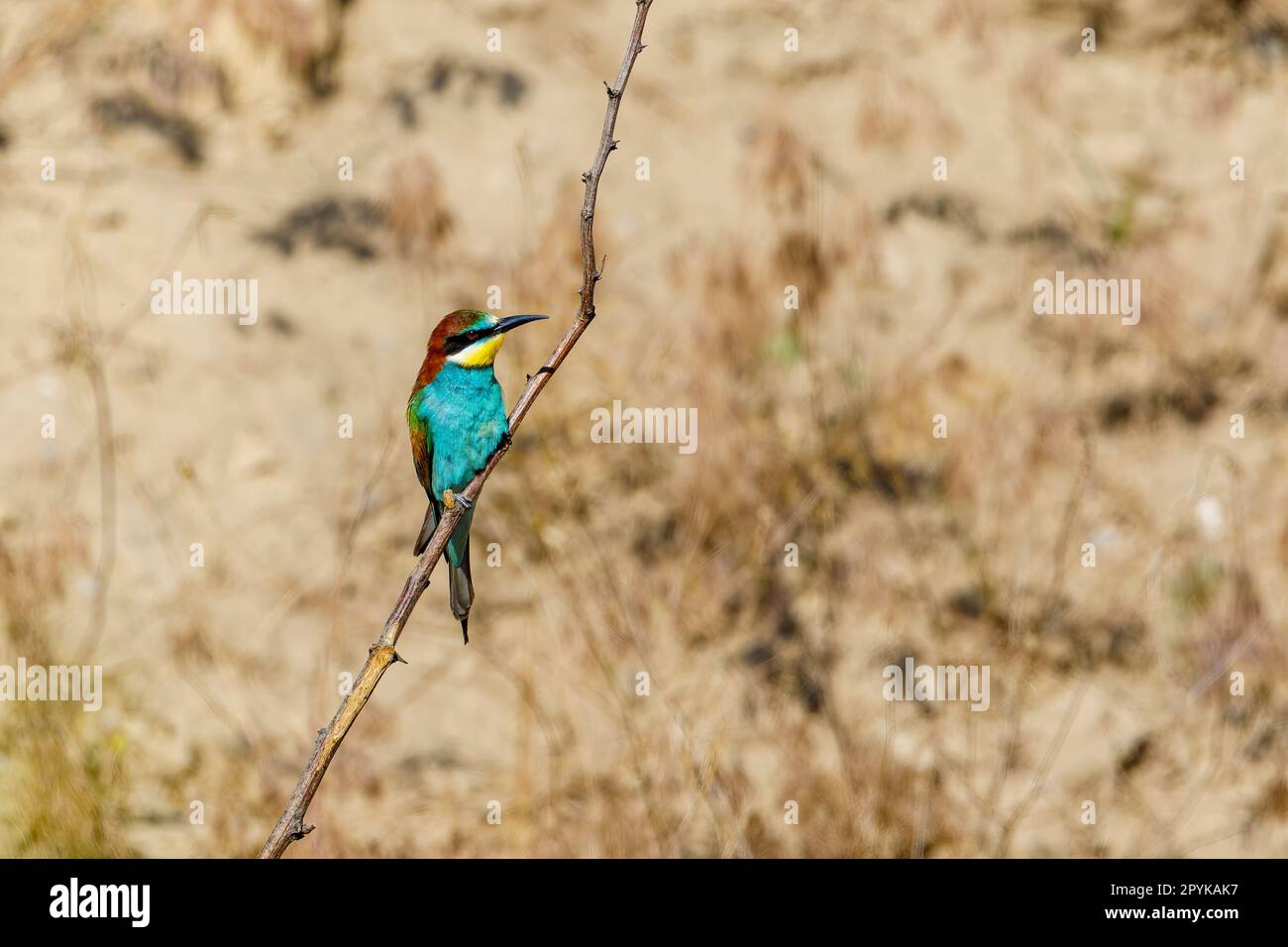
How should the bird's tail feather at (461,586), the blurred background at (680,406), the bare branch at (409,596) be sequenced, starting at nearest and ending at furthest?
the bare branch at (409,596) → the bird's tail feather at (461,586) → the blurred background at (680,406)

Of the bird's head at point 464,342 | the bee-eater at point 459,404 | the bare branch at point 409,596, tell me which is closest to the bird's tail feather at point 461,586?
the bee-eater at point 459,404

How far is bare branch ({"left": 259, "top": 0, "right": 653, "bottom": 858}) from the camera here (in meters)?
1.51

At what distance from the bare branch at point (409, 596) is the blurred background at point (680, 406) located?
2469 mm

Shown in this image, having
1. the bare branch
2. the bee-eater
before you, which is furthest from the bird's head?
the bare branch

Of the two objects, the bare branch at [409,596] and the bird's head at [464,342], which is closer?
the bare branch at [409,596]

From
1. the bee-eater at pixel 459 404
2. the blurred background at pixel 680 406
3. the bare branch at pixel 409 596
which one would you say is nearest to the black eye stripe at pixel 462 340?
the bee-eater at pixel 459 404

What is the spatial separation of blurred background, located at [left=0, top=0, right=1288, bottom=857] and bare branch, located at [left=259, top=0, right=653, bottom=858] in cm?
247

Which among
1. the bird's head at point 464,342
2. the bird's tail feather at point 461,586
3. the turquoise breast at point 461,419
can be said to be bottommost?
the bird's tail feather at point 461,586

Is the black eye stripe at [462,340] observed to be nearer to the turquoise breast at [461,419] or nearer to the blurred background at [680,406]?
the turquoise breast at [461,419]

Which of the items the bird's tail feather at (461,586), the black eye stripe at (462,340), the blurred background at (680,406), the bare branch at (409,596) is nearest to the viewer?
the bare branch at (409,596)

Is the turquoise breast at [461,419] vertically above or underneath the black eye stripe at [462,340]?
underneath

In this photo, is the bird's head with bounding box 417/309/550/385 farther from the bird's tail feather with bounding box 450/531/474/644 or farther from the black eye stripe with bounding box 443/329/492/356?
the bird's tail feather with bounding box 450/531/474/644

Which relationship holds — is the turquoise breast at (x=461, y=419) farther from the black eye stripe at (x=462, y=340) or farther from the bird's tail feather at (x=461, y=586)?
the bird's tail feather at (x=461, y=586)

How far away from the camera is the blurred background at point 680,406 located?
14.6 feet
